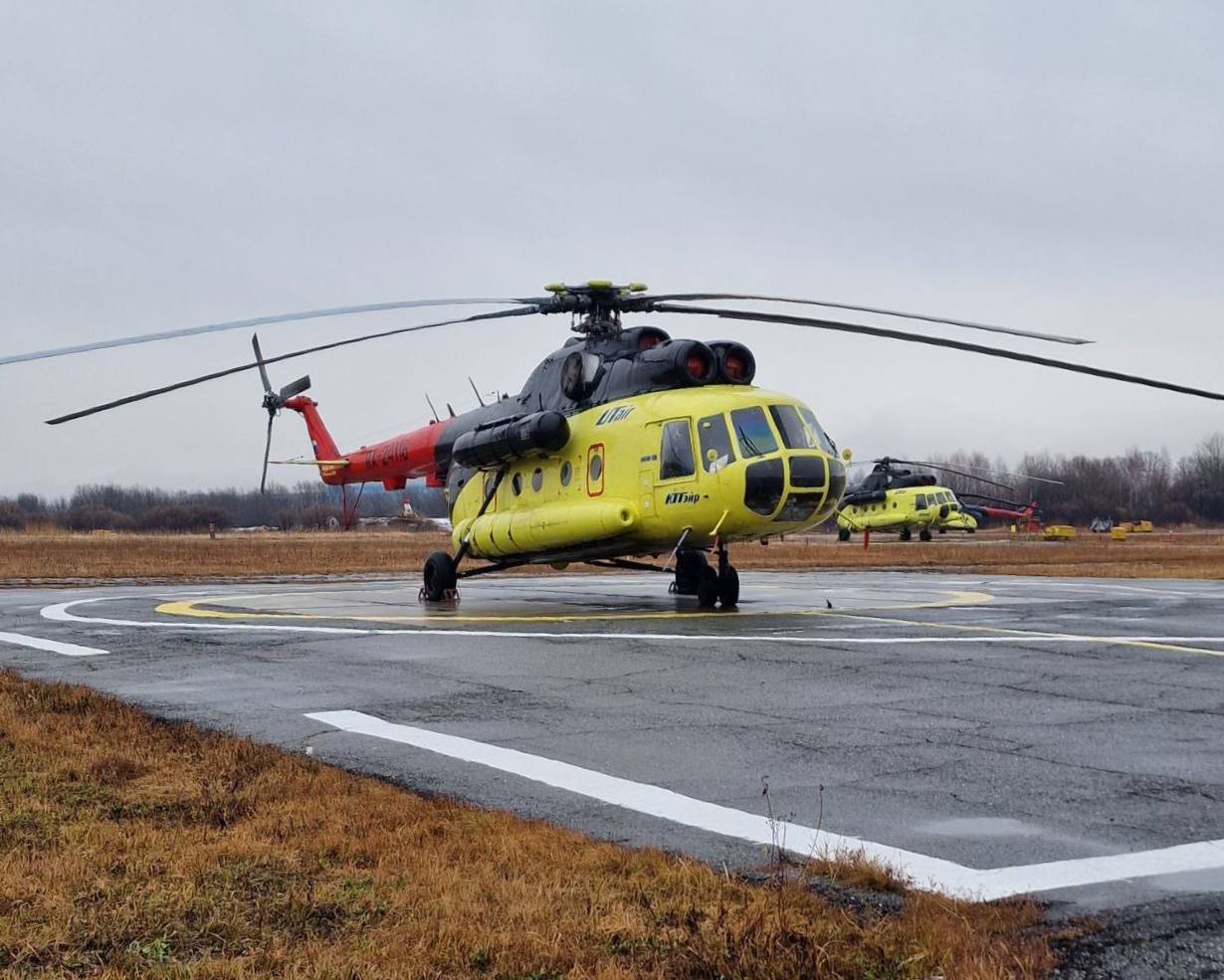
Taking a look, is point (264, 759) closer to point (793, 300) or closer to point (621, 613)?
point (621, 613)

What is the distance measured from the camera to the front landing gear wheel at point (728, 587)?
15961 mm

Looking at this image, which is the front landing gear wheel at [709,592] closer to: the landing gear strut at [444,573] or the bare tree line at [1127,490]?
the landing gear strut at [444,573]

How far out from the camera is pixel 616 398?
16.8 meters

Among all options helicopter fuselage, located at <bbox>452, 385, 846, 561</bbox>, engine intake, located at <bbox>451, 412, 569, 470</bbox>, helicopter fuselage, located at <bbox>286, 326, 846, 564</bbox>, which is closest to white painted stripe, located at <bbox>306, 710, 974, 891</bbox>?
helicopter fuselage, located at <bbox>452, 385, 846, 561</bbox>

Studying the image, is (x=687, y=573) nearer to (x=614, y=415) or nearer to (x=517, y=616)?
(x=614, y=415)

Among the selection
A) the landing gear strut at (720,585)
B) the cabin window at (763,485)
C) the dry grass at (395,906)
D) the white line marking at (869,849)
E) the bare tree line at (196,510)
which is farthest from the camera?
the bare tree line at (196,510)

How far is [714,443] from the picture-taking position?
48.6 feet

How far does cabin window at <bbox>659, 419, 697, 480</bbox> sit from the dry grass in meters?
9.96

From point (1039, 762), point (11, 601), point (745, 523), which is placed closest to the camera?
point (1039, 762)

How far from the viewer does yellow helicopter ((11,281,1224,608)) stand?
1458 cm

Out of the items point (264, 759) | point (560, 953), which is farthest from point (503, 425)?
point (560, 953)

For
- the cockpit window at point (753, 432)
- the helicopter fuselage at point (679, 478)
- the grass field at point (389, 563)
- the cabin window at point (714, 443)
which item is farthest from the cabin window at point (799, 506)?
the grass field at point (389, 563)

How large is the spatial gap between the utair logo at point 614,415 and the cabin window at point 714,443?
1.44 metres

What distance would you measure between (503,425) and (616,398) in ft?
6.56
